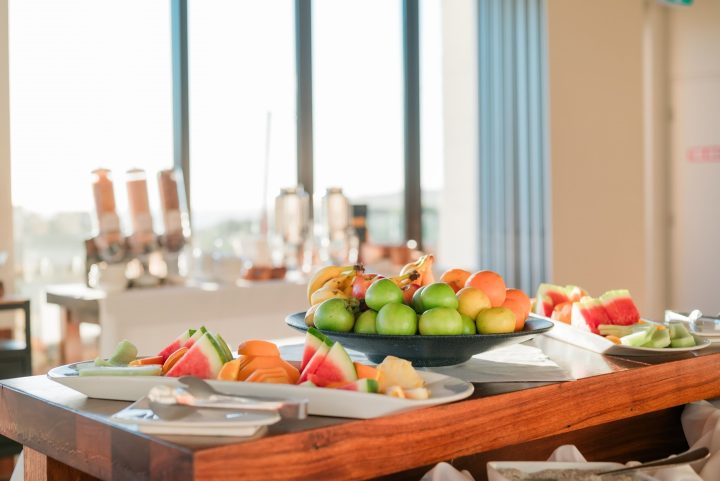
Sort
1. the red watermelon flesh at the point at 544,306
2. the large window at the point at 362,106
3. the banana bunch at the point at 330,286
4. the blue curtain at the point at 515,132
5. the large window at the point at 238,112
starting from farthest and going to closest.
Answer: the blue curtain at the point at 515,132, the large window at the point at 362,106, the large window at the point at 238,112, the red watermelon flesh at the point at 544,306, the banana bunch at the point at 330,286

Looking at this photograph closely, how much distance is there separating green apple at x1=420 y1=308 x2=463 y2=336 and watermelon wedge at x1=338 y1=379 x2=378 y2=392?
222mm

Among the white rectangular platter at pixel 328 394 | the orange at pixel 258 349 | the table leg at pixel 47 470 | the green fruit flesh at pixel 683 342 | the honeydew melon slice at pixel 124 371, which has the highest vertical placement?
the orange at pixel 258 349

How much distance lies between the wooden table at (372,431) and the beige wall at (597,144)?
141 inches

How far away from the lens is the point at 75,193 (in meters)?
3.82

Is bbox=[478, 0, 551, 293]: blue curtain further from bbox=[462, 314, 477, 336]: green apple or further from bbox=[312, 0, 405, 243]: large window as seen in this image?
bbox=[462, 314, 477, 336]: green apple

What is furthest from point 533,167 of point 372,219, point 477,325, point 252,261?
point 477,325

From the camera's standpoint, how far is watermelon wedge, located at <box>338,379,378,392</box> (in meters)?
1.12

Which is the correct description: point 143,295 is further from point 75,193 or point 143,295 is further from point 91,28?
point 91,28

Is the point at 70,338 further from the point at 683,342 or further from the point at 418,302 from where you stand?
the point at 683,342

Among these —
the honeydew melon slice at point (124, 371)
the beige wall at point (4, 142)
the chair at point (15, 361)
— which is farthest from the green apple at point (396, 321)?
the beige wall at point (4, 142)

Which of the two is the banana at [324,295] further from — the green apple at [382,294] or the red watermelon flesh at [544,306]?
the red watermelon flesh at [544,306]

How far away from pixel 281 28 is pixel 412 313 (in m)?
3.34

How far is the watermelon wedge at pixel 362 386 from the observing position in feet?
3.66

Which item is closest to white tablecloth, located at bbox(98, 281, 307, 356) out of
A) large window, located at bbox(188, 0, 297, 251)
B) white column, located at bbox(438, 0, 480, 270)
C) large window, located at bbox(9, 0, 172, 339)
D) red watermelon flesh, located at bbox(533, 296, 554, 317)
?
large window, located at bbox(9, 0, 172, 339)
